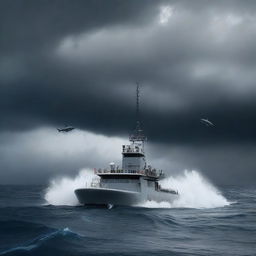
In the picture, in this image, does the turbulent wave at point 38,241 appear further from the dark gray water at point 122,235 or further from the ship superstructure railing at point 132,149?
the ship superstructure railing at point 132,149

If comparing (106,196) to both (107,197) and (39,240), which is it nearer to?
(107,197)

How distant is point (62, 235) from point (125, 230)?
7.69 meters

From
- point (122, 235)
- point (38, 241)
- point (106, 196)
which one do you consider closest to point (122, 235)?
point (122, 235)

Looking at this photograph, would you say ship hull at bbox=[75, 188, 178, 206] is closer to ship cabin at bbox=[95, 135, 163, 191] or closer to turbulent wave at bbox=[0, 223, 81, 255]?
ship cabin at bbox=[95, 135, 163, 191]

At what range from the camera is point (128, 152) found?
65375 mm

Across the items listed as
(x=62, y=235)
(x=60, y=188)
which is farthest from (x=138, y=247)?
(x=60, y=188)

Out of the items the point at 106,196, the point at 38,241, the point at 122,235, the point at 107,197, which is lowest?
the point at 38,241

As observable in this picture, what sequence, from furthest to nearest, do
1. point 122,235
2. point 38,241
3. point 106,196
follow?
point 106,196, point 122,235, point 38,241

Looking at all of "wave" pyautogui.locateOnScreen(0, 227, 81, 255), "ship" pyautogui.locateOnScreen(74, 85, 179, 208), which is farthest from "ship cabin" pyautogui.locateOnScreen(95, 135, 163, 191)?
"wave" pyautogui.locateOnScreen(0, 227, 81, 255)

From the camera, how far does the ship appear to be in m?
55.6

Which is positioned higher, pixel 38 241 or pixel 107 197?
pixel 107 197

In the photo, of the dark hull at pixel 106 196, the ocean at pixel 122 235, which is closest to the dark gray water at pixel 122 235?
the ocean at pixel 122 235

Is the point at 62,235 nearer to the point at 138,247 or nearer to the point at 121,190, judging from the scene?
the point at 138,247

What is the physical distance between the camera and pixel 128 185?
58.9 m
